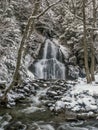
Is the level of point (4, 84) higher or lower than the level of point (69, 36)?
lower

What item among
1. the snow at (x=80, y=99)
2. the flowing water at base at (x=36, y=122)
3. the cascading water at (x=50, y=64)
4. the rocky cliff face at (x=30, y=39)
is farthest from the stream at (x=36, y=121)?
the cascading water at (x=50, y=64)

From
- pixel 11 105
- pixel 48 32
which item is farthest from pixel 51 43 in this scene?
pixel 11 105

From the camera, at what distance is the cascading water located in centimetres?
2247

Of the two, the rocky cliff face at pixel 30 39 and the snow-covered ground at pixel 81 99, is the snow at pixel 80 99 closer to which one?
the snow-covered ground at pixel 81 99

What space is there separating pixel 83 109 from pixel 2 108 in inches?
142

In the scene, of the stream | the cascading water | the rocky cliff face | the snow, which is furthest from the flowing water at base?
the cascading water

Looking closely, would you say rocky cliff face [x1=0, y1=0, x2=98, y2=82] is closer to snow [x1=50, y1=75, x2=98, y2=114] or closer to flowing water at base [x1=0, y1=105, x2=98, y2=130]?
snow [x1=50, y1=75, x2=98, y2=114]

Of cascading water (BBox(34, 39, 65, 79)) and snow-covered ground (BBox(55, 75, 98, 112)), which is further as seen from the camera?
cascading water (BBox(34, 39, 65, 79))

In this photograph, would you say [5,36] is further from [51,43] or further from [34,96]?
[51,43]

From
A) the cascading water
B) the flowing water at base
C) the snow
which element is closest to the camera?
the flowing water at base

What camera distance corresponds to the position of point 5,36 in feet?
57.5

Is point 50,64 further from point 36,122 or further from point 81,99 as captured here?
point 36,122

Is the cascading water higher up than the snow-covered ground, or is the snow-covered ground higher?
the cascading water

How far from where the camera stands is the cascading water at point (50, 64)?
22.5 m
